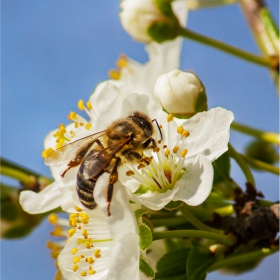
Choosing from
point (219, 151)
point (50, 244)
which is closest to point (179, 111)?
point (219, 151)

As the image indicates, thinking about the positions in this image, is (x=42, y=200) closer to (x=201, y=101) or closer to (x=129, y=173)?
(x=129, y=173)

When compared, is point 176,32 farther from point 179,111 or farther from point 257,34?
point 179,111

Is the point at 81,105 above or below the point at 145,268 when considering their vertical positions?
above

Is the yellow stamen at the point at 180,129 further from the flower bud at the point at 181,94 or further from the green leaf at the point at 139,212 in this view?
the green leaf at the point at 139,212

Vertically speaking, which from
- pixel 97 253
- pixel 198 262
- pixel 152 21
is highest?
pixel 152 21

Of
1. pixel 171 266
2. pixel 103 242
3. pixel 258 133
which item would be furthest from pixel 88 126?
pixel 258 133

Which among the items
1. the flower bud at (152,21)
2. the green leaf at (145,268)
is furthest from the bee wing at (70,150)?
the flower bud at (152,21)
